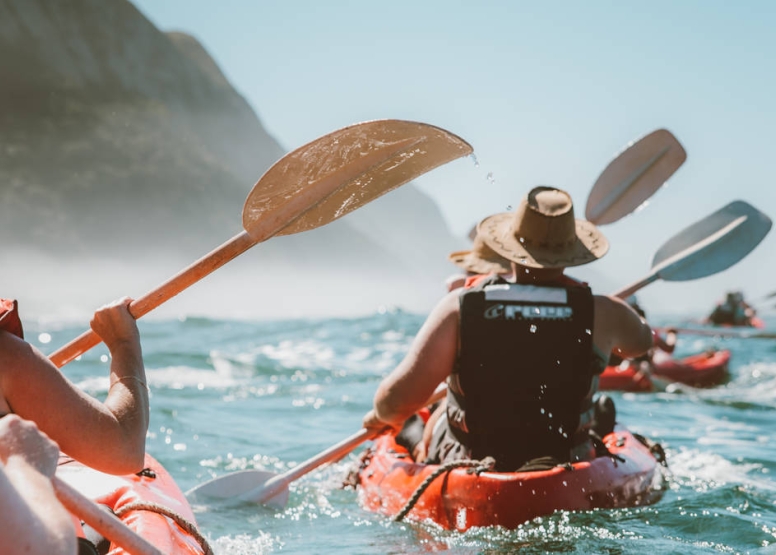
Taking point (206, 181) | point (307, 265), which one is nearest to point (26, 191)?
point (206, 181)

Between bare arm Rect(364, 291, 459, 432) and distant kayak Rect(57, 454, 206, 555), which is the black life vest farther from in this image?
distant kayak Rect(57, 454, 206, 555)

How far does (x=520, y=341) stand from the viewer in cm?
360

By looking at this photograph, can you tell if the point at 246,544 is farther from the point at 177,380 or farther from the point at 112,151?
the point at 112,151

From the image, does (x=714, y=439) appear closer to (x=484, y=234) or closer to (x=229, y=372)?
(x=484, y=234)

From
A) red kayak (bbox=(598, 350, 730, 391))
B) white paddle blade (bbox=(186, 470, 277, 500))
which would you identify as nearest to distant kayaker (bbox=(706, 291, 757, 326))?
red kayak (bbox=(598, 350, 730, 391))

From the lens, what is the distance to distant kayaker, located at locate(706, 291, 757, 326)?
22.7 meters

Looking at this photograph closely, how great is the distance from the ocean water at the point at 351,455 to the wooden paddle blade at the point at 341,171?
1.52 meters

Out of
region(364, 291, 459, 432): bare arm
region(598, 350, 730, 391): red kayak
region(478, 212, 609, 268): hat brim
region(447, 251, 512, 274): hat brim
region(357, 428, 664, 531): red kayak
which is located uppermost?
region(478, 212, 609, 268): hat brim

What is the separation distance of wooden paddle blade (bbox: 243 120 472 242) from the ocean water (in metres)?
1.52

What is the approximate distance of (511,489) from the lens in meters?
3.53

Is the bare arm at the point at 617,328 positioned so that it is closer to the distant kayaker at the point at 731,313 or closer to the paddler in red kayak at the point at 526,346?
the paddler in red kayak at the point at 526,346

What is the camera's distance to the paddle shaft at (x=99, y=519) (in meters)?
1.62

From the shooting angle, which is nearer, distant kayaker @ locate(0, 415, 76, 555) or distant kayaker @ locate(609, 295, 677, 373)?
distant kayaker @ locate(0, 415, 76, 555)

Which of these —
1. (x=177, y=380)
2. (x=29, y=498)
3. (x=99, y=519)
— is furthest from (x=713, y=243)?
(x=177, y=380)
